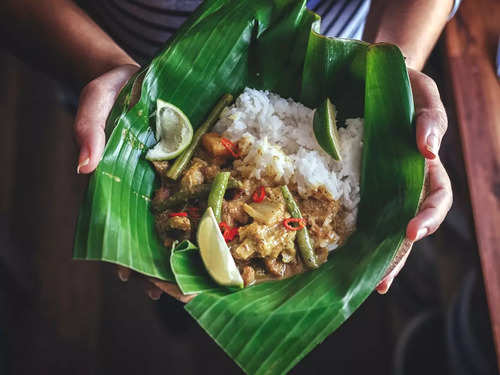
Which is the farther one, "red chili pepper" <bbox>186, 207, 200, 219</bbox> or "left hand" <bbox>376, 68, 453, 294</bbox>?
"red chili pepper" <bbox>186, 207, 200, 219</bbox>

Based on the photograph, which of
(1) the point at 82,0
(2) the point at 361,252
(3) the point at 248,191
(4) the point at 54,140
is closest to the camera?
(2) the point at 361,252

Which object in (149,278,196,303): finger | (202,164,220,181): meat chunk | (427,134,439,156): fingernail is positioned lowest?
(149,278,196,303): finger

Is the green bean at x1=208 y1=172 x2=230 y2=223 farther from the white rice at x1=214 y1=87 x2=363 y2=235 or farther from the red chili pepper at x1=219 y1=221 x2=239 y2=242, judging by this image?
the white rice at x1=214 y1=87 x2=363 y2=235

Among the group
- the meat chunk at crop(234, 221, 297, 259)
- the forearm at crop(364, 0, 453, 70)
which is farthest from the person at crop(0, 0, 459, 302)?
the meat chunk at crop(234, 221, 297, 259)

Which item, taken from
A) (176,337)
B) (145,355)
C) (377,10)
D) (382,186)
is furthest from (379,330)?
(377,10)

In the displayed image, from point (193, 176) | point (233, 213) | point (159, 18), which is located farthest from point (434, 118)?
point (159, 18)

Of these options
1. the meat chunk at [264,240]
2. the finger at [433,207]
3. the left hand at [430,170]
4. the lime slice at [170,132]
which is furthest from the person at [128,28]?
the meat chunk at [264,240]

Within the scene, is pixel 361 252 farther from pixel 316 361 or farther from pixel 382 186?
pixel 316 361
